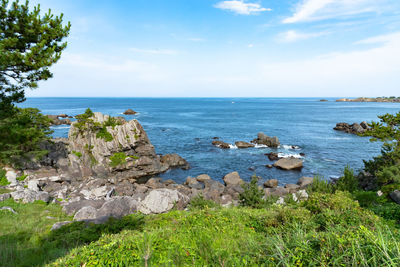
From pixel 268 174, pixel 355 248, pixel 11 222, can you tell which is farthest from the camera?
pixel 268 174

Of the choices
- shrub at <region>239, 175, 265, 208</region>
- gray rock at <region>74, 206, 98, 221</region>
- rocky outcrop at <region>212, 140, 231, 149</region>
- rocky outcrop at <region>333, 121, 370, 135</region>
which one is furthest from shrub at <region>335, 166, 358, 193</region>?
rocky outcrop at <region>333, 121, 370, 135</region>

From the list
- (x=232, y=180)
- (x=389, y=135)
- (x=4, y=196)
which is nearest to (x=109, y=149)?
(x=4, y=196)

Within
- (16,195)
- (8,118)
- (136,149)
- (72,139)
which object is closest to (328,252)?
(16,195)

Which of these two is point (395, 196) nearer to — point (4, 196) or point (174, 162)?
point (174, 162)

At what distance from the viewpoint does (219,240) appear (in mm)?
6703

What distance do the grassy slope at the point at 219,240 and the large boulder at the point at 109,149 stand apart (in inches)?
517

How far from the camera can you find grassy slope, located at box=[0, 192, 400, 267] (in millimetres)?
4328

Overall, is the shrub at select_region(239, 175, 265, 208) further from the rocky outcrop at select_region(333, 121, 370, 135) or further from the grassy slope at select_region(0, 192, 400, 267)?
the rocky outcrop at select_region(333, 121, 370, 135)

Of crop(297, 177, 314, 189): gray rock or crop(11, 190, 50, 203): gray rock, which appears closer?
crop(11, 190, 50, 203): gray rock

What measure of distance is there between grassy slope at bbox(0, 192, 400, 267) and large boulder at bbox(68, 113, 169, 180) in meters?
13.1

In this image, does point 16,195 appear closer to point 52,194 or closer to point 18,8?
point 52,194

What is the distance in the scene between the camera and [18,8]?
13.6 metres

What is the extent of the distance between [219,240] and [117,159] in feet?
75.3

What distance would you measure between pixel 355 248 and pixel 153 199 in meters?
13.0
